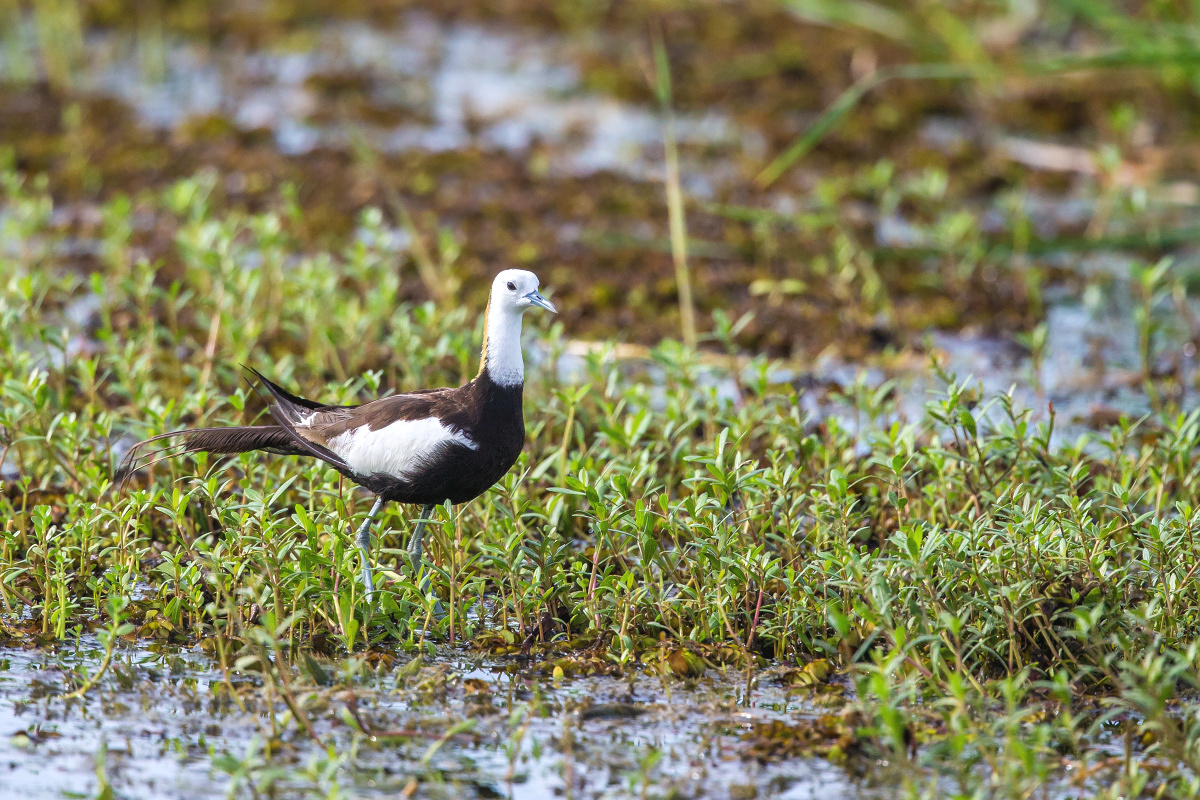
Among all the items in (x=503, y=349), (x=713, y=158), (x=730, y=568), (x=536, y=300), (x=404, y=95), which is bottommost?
(x=730, y=568)

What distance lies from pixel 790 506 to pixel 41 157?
25.5 ft

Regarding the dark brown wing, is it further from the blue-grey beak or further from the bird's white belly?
the blue-grey beak

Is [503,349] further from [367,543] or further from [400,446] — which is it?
[367,543]

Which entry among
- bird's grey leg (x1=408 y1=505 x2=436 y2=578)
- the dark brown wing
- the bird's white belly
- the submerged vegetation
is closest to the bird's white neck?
the dark brown wing

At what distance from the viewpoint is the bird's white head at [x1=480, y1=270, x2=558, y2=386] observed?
16.2ft

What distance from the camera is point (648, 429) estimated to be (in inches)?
267

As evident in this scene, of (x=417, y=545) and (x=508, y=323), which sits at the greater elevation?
(x=508, y=323)

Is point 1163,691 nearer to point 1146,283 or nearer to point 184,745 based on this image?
point 184,745

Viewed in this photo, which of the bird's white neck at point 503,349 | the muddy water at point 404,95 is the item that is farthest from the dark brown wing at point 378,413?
the muddy water at point 404,95

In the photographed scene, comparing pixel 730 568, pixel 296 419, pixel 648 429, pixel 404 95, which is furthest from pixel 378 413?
pixel 404 95

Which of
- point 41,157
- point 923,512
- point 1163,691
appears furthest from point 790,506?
point 41,157

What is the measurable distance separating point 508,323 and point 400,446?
23.9 inches

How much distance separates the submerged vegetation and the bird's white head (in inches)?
18.8

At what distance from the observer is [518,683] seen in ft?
15.4
